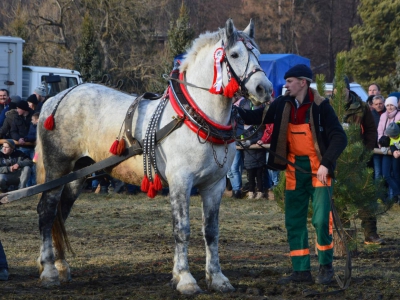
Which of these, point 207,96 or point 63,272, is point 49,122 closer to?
point 63,272

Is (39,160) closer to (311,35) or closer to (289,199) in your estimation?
(289,199)

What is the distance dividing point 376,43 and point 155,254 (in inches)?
1203

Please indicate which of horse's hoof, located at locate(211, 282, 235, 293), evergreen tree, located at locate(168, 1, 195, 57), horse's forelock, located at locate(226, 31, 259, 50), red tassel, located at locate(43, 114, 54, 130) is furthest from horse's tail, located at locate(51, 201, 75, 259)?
evergreen tree, located at locate(168, 1, 195, 57)

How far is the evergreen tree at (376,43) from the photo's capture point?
3781 cm

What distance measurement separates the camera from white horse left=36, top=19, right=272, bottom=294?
6949mm

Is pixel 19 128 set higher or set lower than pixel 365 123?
lower

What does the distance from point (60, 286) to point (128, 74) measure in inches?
Answer: 1250

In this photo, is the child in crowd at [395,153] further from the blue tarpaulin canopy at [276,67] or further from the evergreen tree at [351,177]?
the blue tarpaulin canopy at [276,67]

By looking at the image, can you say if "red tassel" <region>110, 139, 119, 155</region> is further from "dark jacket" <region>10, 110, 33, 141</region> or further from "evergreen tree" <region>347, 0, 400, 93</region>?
"evergreen tree" <region>347, 0, 400, 93</region>

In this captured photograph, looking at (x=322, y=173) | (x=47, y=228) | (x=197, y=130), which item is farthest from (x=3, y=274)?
(x=322, y=173)

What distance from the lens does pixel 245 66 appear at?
684cm

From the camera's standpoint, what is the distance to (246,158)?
1548 centimetres

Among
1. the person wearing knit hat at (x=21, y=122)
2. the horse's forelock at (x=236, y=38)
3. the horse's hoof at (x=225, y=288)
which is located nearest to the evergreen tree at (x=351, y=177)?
the horse's forelock at (x=236, y=38)

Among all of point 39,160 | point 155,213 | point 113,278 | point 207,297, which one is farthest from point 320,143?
point 155,213
